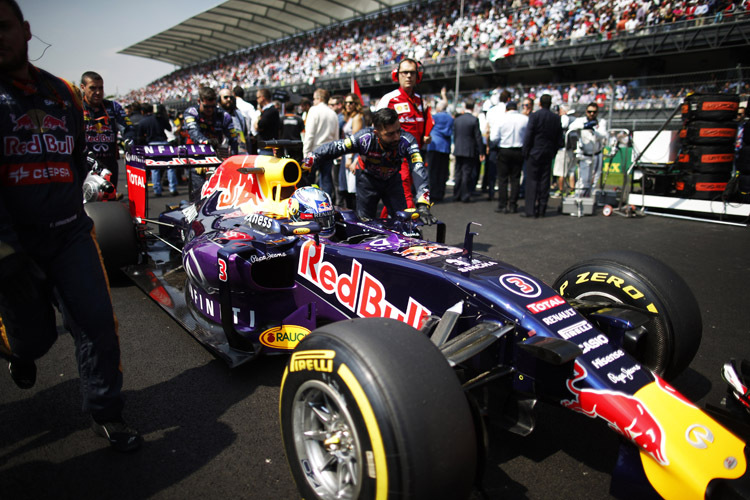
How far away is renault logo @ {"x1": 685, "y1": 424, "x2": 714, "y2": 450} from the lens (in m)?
1.75

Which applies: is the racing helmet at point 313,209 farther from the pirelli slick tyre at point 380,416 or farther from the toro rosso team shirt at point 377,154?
the pirelli slick tyre at point 380,416

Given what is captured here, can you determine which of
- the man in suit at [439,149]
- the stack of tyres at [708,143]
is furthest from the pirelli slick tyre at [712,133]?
the man in suit at [439,149]

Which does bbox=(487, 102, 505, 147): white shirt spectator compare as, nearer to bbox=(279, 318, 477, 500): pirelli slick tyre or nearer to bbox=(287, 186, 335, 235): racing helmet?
bbox=(287, 186, 335, 235): racing helmet

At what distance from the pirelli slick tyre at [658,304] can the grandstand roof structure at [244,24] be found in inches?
1215

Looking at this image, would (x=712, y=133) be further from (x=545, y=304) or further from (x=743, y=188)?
(x=545, y=304)

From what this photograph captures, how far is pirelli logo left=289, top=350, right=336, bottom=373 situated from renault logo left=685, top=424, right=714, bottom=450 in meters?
1.37

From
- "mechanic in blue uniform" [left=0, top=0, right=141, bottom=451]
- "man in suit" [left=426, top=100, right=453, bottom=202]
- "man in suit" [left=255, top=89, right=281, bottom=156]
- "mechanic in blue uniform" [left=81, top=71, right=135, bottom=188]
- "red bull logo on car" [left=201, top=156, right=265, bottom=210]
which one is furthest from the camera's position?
"man in suit" [left=426, top=100, right=453, bottom=202]

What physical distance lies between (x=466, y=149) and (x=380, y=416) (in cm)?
895

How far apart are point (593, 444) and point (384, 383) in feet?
4.95

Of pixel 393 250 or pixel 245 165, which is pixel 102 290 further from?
pixel 245 165

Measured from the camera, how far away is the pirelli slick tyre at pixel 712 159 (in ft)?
26.9

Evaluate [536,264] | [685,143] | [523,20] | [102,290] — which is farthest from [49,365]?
→ [523,20]

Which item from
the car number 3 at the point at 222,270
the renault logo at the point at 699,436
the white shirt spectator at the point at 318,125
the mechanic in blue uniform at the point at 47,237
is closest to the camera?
the renault logo at the point at 699,436

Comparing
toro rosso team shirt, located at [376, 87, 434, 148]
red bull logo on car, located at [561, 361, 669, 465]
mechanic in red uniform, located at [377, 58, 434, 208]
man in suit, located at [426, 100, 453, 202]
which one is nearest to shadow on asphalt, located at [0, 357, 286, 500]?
red bull logo on car, located at [561, 361, 669, 465]
